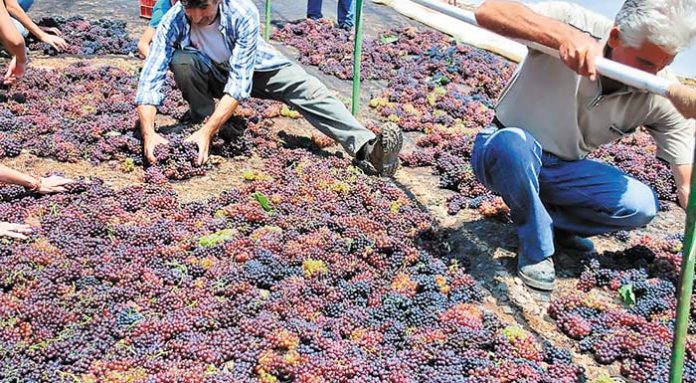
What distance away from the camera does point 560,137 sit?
3.52 m

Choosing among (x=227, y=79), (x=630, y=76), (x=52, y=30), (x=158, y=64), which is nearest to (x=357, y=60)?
(x=227, y=79)

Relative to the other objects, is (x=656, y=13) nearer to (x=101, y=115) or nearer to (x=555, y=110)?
(x=555, y=110)

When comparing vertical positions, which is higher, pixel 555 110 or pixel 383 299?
pixel 555 110

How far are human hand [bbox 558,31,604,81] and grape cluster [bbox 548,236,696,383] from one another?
1.09m

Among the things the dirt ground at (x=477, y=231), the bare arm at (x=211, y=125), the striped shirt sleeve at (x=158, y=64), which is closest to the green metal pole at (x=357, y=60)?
the dirt ground at (x=477, y=231)

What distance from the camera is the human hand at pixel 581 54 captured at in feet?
9.27

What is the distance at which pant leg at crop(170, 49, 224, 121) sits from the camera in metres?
4.93

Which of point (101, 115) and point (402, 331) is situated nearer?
point (402, 331)

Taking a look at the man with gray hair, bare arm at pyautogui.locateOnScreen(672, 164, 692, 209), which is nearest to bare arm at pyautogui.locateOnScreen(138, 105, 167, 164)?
the man with gray hair

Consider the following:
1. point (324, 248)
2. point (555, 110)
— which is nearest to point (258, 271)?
point (324, 248)

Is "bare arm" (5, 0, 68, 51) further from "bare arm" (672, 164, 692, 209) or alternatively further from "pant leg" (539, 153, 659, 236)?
"bare arm" (672, 164, 692, 209)

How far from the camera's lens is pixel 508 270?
370 centimetres

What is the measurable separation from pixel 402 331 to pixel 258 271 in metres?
0.76

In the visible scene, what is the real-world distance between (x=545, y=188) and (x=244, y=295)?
5.24 feet
